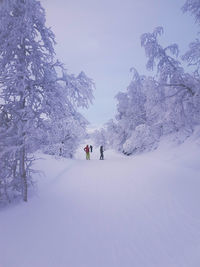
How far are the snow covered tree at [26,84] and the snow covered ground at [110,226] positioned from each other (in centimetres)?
183

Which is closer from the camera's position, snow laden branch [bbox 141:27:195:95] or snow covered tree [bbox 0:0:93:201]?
snow covered tree [bbox 0:0:93:201]

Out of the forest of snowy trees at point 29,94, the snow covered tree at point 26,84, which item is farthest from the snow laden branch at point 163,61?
the snow covered tree at point 26,84

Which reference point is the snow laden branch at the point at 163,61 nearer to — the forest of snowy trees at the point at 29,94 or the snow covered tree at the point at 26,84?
the forest of snowy trees at the point at 29,94

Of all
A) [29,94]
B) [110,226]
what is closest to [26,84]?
[29,94]

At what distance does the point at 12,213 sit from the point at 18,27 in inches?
253

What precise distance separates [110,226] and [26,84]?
5.35 m

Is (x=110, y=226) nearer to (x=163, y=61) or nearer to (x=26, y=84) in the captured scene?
(x=26, y=84)

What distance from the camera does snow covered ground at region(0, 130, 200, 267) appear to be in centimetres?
372

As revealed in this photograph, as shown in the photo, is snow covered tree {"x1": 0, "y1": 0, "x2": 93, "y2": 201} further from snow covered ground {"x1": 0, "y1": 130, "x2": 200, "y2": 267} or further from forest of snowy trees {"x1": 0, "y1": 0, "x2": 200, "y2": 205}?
snow covered ground {"x1": 0, "y1": 130, "x2": 200, "y2": 267}

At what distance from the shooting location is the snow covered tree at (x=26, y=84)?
21.3 ft

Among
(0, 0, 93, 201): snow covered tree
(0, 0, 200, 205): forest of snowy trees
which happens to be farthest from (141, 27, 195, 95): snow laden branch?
(0, 0, 93, 201): snow covered tree

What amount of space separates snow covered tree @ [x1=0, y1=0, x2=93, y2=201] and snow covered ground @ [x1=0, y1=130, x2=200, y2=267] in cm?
183

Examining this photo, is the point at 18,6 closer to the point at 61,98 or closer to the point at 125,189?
the point at 61,98

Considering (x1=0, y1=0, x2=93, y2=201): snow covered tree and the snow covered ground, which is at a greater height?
(x1=0, y1=0, x2=93, y2=201): snow covered tree
